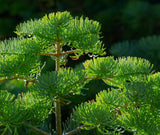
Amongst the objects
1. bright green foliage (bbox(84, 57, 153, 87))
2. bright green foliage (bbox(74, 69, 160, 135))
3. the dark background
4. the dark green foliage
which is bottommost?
bright green foliage (bbox(74, 69, 160, 135))

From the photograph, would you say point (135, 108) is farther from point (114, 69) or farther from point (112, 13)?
point (112, 13)

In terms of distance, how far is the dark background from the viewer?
3.08m

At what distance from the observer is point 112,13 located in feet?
11.5

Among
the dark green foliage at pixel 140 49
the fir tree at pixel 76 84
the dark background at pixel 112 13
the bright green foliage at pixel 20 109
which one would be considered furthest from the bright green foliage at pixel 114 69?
the dark background at pixel 112 13

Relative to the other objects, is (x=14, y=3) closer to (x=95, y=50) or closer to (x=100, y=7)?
(x=100, y=7)

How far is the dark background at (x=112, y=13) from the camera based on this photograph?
3.08 meters

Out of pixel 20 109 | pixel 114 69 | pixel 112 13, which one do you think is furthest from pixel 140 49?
pixel 112 13

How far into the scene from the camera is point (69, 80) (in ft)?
1.58

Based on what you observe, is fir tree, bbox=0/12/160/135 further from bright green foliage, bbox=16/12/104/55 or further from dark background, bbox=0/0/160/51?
dark background, bbox=0/0/160/51

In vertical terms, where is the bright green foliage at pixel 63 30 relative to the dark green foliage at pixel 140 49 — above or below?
below

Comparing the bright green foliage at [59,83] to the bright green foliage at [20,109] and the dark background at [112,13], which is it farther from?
the dark background at [112,13]

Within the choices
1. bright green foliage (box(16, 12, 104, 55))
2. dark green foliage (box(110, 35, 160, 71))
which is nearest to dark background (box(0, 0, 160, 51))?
dark green foliage (box(110, 35, 160, 71))

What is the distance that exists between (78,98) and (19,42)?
1.14ft

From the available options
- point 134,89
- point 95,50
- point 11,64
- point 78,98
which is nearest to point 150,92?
point 134,89
